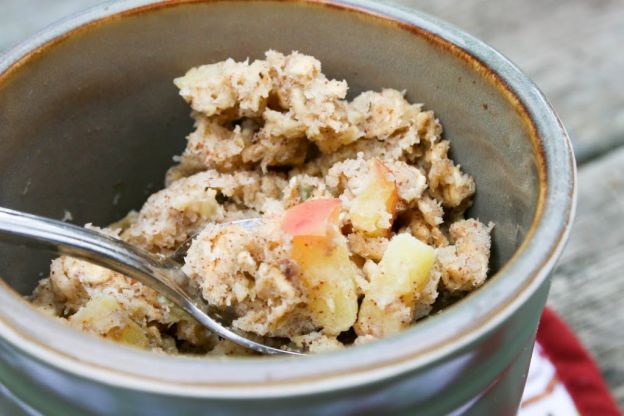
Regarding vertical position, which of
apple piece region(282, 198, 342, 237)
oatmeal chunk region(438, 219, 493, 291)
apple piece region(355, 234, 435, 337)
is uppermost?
apple piece region(282, 198, 342, 237)

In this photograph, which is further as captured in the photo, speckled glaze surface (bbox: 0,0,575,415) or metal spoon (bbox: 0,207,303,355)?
metal spoon (bbox: 0,207,303,355)

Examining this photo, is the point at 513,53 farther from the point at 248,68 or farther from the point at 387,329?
the point at 387,329

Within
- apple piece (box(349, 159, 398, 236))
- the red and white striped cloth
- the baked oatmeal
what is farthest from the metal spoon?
the red and white striped cloth

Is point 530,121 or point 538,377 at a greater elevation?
point 530,121

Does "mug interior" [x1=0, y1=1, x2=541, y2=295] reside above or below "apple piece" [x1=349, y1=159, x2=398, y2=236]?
above

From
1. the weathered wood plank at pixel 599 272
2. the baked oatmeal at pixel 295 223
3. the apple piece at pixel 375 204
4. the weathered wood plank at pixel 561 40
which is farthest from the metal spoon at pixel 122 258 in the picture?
the weathered wood plank at pixel 561 40

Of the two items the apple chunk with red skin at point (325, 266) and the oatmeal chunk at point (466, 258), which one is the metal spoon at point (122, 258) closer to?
the apple chunk with red skin at point (325, 266)

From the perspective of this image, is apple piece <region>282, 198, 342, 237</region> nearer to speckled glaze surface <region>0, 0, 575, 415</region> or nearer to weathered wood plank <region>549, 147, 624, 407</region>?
speckled glaze surface <region>0, 0, 575, 415</region>

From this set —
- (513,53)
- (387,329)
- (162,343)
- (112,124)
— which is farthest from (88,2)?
(387,329)
